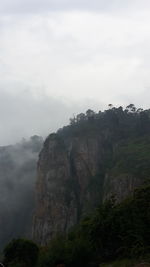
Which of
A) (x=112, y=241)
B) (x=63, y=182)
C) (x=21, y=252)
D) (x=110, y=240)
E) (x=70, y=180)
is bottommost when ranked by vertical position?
(x=21, y=252)

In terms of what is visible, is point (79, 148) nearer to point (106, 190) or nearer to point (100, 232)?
point (106, 190)

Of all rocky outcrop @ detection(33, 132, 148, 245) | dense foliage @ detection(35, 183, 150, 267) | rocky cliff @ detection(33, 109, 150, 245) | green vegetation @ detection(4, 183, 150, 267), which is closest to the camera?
green vegetation @ detection(4, 183, 150, 267)

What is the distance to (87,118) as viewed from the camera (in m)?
154

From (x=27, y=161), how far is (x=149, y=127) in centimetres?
5491

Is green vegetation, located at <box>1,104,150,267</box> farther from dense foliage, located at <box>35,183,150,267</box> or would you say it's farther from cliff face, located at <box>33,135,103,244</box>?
cliff face, located at <box>33,135,103,244</box>

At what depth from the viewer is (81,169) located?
139500 mm

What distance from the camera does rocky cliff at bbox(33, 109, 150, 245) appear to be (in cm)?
12462

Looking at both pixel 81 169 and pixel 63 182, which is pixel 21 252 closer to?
pixel 63 182

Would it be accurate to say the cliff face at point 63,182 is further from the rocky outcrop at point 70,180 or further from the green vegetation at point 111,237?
the green vegetation at point 111,237

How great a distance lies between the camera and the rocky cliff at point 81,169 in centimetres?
12462

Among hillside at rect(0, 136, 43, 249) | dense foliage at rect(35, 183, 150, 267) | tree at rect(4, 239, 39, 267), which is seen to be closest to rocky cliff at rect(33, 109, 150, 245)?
hillside at rect(0, 136, 43, 249)

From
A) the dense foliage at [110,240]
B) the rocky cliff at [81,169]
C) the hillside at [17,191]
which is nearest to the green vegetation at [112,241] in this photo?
the dense foliage at [110,240]

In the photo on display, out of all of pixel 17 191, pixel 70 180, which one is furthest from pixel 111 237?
pixel 17 191

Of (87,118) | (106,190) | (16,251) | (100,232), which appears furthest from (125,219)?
(87,118)
